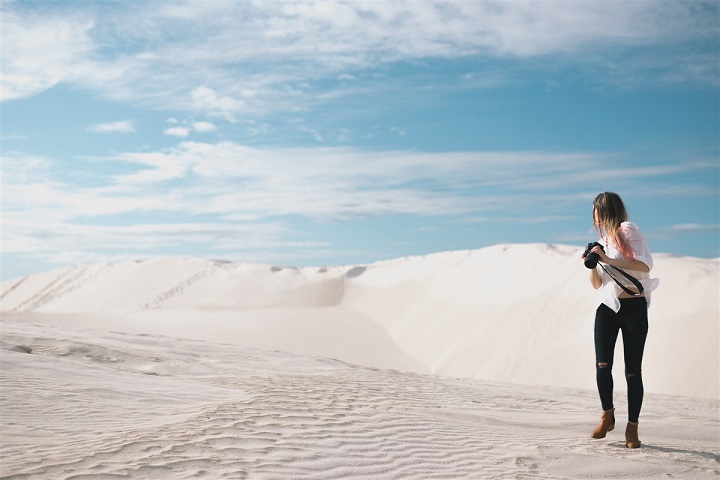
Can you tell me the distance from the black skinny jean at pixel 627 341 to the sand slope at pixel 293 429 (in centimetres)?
50

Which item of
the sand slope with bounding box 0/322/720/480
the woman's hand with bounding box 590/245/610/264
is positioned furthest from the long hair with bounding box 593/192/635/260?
the sand slope with bounding box 0/322/720/480

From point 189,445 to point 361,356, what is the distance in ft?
48.7

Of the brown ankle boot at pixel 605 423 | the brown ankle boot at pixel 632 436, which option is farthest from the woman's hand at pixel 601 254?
the brown ankle boot at pixel 632 436

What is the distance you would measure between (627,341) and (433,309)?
17182 millimetres

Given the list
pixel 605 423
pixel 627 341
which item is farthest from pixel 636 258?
pixel 605 423

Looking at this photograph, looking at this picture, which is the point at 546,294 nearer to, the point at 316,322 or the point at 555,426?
the point at 316,322

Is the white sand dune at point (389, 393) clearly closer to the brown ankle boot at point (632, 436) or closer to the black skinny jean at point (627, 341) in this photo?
the brown ankle boot at point (632, 436)

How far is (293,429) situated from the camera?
5.58 meters

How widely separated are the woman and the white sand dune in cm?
65

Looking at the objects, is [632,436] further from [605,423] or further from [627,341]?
[627,341]

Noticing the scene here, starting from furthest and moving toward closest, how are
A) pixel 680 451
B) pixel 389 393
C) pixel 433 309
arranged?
pixel 433 309, pixel 389 393, pixel 680 451

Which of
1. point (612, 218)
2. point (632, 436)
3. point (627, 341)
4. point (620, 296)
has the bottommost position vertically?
point (632, 436)

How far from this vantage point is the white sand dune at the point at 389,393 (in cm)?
479

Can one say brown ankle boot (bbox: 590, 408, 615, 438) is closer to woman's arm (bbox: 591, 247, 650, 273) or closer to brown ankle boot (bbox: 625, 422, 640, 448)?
brown ankle boot (bbox: 625, 422, 640, 448)
